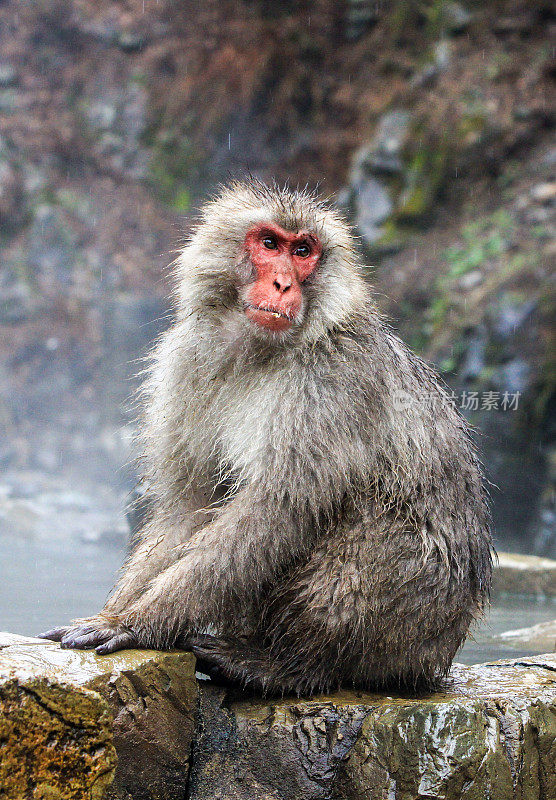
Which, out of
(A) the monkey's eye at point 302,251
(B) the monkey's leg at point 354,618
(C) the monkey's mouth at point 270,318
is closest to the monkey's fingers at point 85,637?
(B) the monkey's leg at point 354,618

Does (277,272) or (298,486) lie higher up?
(277,272)

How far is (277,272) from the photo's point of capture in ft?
9.77

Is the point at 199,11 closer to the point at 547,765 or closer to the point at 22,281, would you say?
the point at 22,281

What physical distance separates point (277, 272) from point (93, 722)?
156 centimetres

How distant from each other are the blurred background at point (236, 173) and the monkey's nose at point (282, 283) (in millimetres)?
4696

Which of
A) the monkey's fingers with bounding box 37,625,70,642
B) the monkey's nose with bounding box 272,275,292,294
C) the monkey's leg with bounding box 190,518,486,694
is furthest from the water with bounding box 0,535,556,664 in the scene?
the monkey's nose with bounding box 272,275,292,294

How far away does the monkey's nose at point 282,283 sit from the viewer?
116 inches

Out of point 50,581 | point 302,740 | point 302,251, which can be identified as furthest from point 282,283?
point 50,581

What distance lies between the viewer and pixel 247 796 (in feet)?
8.96

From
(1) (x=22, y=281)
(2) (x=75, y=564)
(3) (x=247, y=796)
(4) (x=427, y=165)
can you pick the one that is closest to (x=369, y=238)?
(4) (x=427, y=165)

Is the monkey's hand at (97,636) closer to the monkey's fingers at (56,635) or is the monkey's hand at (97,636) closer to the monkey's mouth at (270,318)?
the monkey's fingers at (56,635)

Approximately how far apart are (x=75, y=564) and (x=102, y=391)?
19.3 ft

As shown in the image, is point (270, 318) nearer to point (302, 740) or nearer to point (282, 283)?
point (282, 283)

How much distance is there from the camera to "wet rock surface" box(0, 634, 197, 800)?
2.03 meters
